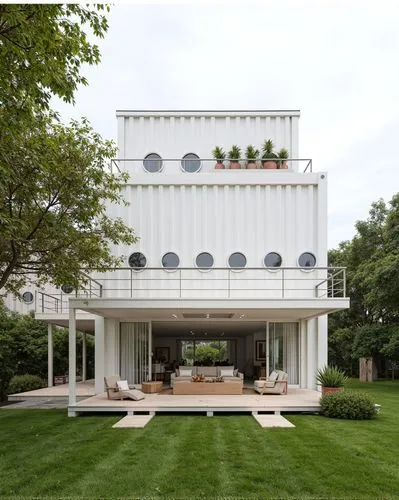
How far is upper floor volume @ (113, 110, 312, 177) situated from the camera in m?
19.4

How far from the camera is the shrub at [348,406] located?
12391 mm

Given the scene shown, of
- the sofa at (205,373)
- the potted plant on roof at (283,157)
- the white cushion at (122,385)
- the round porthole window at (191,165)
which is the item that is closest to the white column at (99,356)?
the white cushion at (122,385)

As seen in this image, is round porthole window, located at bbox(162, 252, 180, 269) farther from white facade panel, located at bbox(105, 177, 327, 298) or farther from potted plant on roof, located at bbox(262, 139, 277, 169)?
potted plant on roof, located at bbox(262, 139, 277, 169)

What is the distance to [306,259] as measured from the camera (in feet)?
56.3

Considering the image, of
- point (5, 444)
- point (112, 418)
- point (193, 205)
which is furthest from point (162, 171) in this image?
A: point (5, 444)

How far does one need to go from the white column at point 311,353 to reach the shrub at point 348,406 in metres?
4.13

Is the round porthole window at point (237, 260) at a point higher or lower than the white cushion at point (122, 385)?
higher

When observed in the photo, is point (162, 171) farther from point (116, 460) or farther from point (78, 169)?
point (116, 460)

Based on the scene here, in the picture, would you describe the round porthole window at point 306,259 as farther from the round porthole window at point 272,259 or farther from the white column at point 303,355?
the white column at point 303,355

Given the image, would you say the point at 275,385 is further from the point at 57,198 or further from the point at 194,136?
the point at 194,136

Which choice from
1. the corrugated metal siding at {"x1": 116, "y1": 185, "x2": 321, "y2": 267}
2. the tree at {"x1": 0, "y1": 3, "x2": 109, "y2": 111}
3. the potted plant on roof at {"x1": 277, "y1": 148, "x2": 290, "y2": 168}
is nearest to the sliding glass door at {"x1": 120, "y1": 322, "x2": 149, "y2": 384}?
the corrugated metal siding at {"x1": 116, "y1": 185, "x2": 321, "y2": 267}

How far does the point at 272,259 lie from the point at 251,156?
4.10m

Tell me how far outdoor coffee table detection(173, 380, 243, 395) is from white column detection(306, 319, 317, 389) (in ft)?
9.30

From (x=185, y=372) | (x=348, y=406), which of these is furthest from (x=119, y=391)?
(x=348, y=406)
